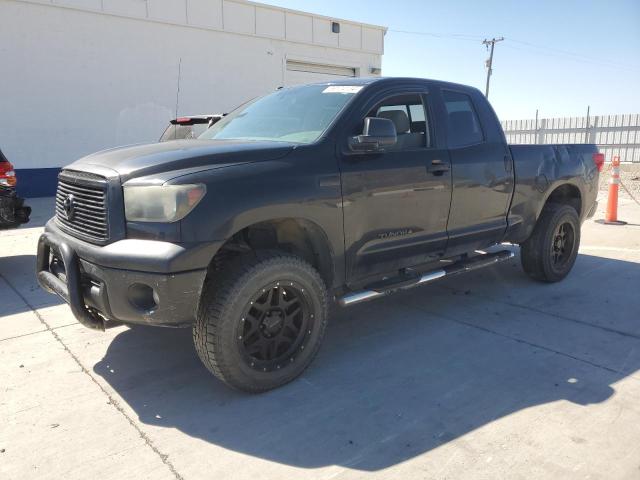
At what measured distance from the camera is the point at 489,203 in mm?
4574

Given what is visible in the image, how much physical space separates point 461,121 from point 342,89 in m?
1.23

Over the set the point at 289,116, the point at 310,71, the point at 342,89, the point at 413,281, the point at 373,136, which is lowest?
the point at 413,281

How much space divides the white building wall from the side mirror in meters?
11.6

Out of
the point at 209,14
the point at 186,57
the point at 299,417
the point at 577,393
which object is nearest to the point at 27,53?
the point at 186,57

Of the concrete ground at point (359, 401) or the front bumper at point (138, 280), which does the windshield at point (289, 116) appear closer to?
the front bumper at point (138, 280)

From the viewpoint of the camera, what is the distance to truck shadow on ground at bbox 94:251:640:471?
2.75m

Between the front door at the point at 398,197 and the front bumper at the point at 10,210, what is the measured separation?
4.30 metres

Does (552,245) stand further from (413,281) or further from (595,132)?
(595,132)

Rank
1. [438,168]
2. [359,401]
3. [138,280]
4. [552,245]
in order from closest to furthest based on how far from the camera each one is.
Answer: [138,280] → [359,401] → [438,168] → [552,245]

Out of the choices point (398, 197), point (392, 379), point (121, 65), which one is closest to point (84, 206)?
point (398, 197)

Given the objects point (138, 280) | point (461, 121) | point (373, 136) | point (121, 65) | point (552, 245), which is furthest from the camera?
point (121, 65)

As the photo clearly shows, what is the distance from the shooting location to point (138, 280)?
2.76 metres

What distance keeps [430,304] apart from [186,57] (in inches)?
481

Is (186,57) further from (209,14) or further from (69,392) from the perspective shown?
(69,392)
